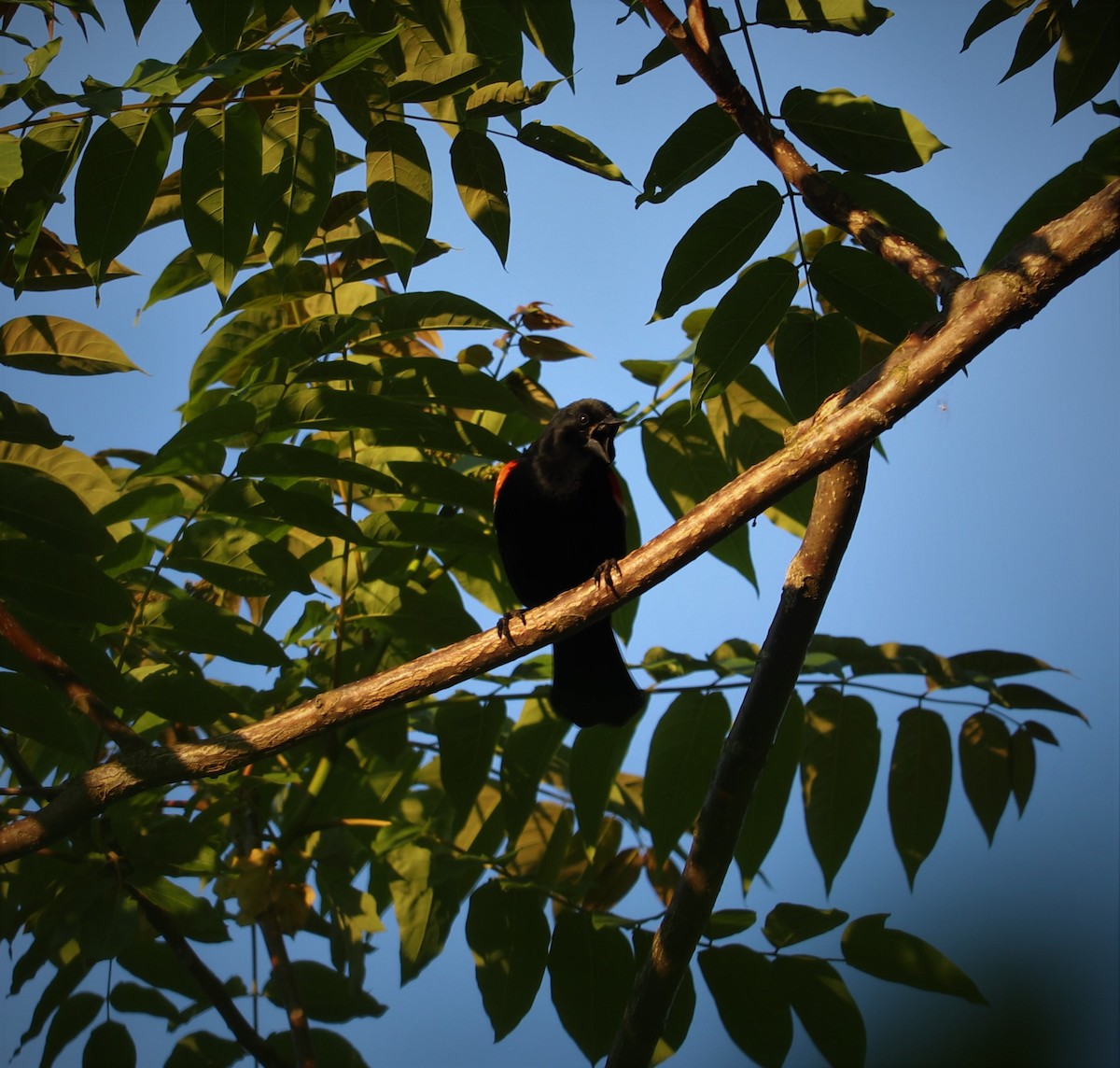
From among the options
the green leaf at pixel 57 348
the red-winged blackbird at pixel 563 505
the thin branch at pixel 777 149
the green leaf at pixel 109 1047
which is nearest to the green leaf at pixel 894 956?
the red-winged blackbird at pixel 563 505

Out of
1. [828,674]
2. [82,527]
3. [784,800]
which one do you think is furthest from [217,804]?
[828,674]

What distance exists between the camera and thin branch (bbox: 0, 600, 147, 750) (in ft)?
7.18

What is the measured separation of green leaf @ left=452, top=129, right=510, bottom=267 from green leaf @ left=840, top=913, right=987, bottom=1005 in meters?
2.04

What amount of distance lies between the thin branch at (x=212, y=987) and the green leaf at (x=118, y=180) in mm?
1603

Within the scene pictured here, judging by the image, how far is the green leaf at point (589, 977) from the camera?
267cm

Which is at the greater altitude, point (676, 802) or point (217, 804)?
point (676, 802)

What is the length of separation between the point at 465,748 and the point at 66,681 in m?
1.12

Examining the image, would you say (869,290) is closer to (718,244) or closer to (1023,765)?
(718,244)

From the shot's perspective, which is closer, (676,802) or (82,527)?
(82,527)

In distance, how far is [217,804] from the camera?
9.20 feet

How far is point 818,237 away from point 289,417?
66.6 inches

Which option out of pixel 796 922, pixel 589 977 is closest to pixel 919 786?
pixel 796 922

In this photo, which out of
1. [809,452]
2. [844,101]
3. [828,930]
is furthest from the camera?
[828,930]

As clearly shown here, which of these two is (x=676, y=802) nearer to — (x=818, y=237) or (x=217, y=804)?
(x=217, y=804)
